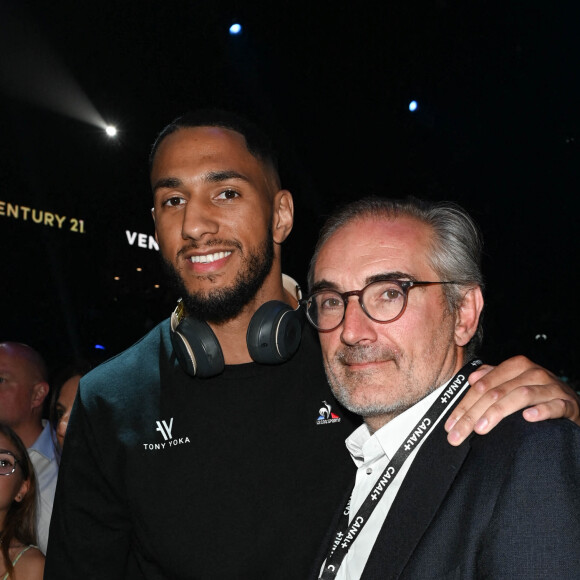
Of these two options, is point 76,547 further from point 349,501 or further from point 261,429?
point 349,501

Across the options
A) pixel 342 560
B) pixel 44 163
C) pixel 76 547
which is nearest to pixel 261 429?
pixel 342 560

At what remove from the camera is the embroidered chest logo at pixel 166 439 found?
67.4 inches

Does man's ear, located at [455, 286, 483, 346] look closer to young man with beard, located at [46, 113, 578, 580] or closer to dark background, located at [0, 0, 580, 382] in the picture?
young man with beard, located at [46, 113, 578, 580]

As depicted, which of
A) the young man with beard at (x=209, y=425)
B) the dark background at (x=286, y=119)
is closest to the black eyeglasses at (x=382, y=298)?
the young man with beard at (x=209, y=425)

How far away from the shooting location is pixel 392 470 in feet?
4.33

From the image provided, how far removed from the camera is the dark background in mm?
5535

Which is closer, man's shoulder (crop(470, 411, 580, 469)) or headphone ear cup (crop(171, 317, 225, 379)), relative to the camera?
man's shoulder (crop(470, 411, 580, 469))

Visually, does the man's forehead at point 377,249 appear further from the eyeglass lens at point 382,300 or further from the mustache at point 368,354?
the mustache at point 368,354

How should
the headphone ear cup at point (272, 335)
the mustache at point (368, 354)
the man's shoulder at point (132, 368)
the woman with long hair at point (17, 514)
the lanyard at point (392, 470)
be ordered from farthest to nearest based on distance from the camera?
the woman with long hair at point (17, 514) < the man's shoulder at point (132, 368) < the headphone ear cup at point (272, 335) < the mustache at point (368, 354) < the lanyard at point (392, 470)

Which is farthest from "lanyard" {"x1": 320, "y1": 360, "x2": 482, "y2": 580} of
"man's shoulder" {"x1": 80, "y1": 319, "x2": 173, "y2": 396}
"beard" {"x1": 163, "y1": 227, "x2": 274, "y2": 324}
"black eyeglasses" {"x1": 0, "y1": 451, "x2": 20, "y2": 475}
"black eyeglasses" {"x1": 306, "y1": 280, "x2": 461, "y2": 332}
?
"black eyeglasses" {"x1": 0, "y1": 451, "x2": 20, "y2": 475}

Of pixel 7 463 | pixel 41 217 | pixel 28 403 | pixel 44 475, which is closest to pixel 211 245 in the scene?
pixel 7 463

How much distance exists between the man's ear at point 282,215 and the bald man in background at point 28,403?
2.49 metres

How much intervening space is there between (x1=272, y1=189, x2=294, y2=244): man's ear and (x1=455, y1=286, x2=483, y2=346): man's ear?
665 mm

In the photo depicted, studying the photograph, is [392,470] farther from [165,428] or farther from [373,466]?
[165,428]
